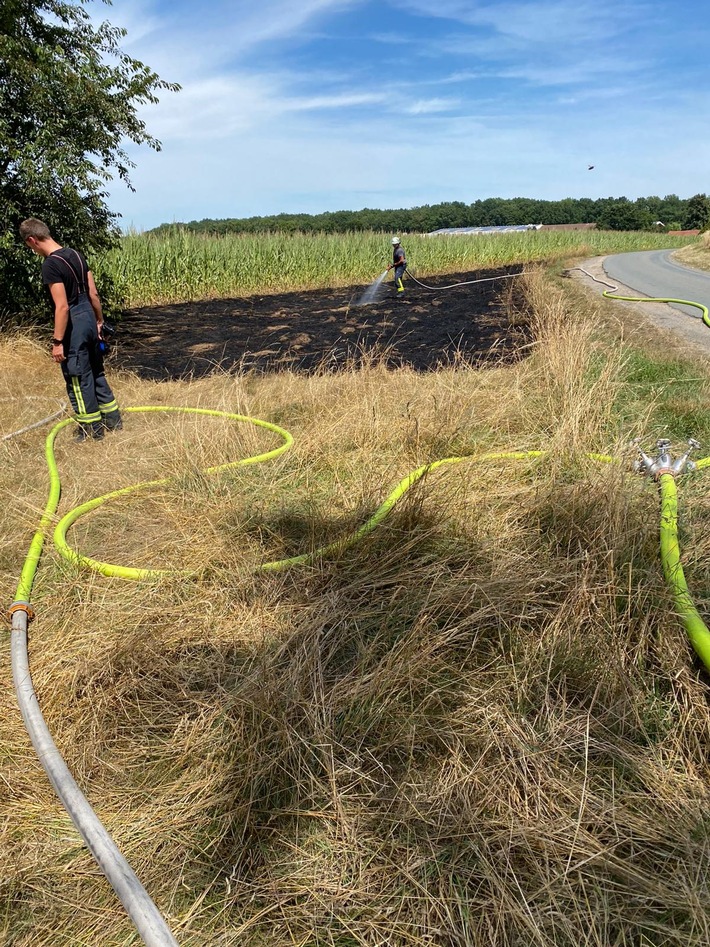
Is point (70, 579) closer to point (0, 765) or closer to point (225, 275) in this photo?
point (0, 765)

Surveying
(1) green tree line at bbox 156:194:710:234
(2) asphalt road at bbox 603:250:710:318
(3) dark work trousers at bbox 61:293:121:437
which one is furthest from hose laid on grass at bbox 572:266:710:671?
(1) green tree line at bbox 156:194:710:234

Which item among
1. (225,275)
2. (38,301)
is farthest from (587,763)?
(225,275)

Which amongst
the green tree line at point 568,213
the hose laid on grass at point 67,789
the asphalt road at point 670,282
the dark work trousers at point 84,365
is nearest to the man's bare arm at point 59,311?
the dark work trousers at point 84,365

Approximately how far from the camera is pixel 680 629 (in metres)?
1.98

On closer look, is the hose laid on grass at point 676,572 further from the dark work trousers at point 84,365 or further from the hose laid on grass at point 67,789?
the dark work trousers at point 84,365

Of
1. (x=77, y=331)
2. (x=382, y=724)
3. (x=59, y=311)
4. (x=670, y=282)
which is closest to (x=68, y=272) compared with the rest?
(x=59, y=311)

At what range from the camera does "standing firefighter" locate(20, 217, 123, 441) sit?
4.18 m

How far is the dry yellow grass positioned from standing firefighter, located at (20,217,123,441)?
1600mm

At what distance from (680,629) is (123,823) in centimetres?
180

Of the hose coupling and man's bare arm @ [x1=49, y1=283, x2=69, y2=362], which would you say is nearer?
the hose coupling

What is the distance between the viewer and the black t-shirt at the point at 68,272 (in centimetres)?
417

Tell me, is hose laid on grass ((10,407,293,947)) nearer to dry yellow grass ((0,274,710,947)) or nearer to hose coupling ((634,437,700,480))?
dry yellow grass ((0,274,710,947))

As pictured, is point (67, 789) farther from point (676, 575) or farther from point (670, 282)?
point (670, 282)

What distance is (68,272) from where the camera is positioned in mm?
4238
